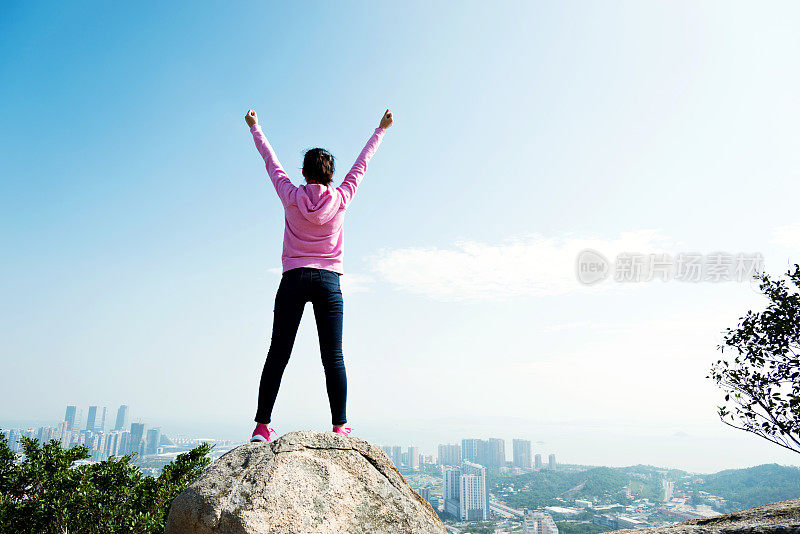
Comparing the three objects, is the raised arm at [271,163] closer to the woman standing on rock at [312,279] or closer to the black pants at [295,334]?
the woman standing on rock at [312,279]

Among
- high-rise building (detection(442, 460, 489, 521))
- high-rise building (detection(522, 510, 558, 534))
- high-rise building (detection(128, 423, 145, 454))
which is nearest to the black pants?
high-rise building (detection(522, 510, 558, 534))

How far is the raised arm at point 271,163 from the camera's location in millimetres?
3934

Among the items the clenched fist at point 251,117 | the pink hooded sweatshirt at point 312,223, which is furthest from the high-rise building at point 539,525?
the clenched fist at point 251,117

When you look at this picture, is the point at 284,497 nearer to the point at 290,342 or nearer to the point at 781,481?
the point at 290,342

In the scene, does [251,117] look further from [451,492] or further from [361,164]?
[451,492]

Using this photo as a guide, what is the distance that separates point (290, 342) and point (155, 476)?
7.12 metres

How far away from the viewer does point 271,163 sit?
13.6 feet

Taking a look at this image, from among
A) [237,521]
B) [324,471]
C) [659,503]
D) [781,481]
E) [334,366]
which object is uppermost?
[334,366]

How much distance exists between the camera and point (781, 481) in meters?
28.7

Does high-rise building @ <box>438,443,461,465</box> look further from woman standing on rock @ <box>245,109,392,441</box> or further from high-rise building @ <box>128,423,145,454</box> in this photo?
woman standing on rock @ <box>245,109,392,441</box>

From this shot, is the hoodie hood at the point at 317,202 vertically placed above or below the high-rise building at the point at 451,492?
above

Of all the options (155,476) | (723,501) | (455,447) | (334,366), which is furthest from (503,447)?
(334,366)

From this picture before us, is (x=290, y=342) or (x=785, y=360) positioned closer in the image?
(x=290, y=342)

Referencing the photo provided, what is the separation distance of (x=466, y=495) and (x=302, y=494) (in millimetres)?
45928
